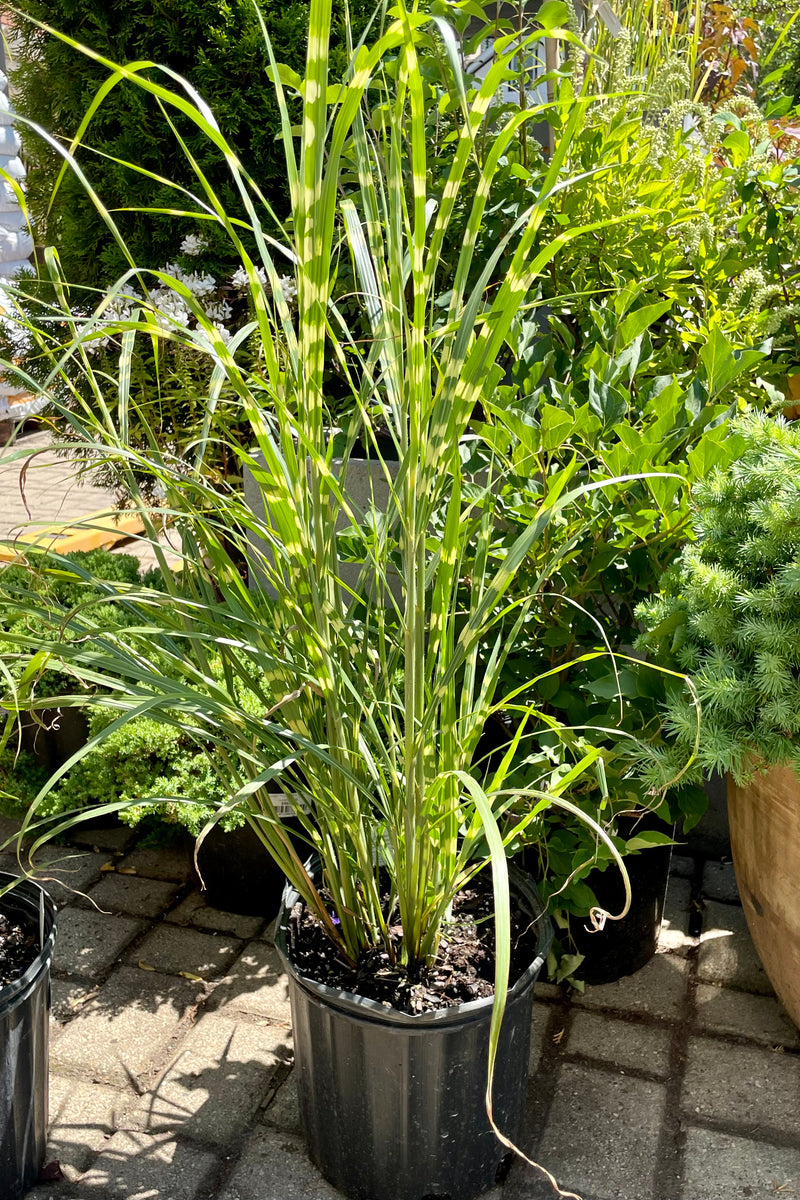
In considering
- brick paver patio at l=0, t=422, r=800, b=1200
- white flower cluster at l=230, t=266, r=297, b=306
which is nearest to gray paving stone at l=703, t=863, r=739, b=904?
brick paver patio at l=0, t=422, r=800, b=1200

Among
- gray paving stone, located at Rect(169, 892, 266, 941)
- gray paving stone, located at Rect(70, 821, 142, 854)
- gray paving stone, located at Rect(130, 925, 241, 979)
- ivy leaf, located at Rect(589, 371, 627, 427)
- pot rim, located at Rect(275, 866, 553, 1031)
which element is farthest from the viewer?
gray paving stone, located at Rect(70, 821, 142, 854)

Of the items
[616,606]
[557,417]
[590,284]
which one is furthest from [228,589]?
[590,284]

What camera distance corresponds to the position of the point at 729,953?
212cm

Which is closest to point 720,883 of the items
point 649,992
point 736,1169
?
point 649,992

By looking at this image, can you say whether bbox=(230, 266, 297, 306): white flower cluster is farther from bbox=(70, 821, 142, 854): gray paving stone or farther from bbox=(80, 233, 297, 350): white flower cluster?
bbox=(70, 821, 142, 854): gray paving stone

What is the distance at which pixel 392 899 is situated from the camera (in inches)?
63.6

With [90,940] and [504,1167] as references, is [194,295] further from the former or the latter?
[504,1167]

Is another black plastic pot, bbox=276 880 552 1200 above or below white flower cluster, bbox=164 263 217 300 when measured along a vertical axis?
below

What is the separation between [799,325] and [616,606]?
0.78 metres

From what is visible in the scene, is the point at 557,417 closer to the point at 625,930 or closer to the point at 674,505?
the point at 674,505

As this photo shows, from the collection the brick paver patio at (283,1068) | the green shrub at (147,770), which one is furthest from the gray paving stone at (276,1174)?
the green shrub at (147,770)

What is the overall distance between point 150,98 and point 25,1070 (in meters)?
2.16

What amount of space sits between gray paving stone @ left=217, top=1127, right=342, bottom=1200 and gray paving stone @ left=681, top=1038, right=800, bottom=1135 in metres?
0.63

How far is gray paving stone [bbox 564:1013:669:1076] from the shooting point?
1.85 meters
